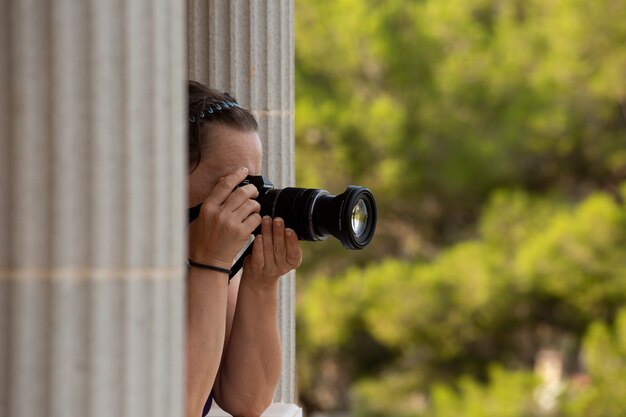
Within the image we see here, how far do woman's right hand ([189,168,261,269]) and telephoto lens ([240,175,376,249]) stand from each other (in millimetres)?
99

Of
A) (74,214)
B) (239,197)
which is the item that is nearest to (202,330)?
(239,197)

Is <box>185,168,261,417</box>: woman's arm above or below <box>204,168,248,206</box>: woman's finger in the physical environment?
below

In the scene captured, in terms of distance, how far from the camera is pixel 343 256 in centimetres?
1273

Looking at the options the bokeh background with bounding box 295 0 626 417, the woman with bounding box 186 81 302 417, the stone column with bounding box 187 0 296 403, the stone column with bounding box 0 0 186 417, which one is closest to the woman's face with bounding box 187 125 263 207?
the woman with bounding box 186 81 302 417

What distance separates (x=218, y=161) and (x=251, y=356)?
1.34 feet

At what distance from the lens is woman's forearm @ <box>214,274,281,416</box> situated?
7.89 feet

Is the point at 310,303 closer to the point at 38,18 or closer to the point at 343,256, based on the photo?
the point at 343,256

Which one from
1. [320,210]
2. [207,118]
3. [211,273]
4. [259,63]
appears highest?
[259,63]

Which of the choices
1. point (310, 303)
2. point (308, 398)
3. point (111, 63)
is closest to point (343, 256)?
point (310, 303)

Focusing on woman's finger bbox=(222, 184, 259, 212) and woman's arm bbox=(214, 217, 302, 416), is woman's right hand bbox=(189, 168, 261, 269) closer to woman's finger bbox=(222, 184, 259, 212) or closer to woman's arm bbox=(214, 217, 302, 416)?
woman's finger bbox=(222, 184, 259, 212)

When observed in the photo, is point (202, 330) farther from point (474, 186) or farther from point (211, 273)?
point (474, 186)

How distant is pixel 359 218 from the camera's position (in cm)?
229

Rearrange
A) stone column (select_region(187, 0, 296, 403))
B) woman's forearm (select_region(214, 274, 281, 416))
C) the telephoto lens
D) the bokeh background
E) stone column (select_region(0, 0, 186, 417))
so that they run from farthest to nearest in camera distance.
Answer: the bokeh background < stone column (select_region(187, 0, 296, 403)) < woman's forearm (select_region(214, 274, 281, 416)) < the telephoto lens < stone column (select_region(0, 0, 186, 417))

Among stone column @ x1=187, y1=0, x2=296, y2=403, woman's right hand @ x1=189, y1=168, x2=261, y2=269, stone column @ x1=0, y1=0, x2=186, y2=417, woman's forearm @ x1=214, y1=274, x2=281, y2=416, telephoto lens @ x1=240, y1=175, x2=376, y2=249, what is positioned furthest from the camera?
stone column @ x1=187, y1=0, x2=296, y2=403
